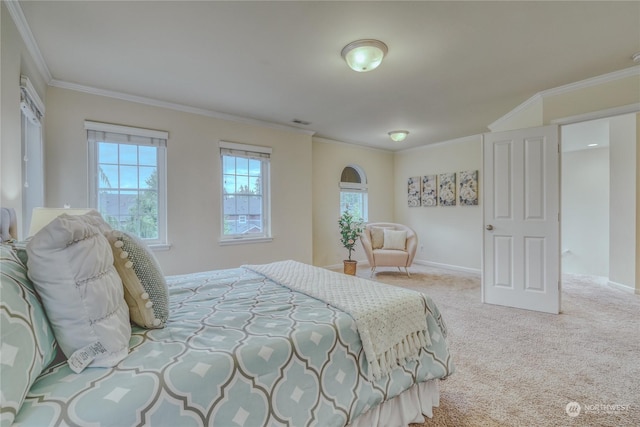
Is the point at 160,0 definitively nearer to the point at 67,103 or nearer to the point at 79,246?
the point at 79,246

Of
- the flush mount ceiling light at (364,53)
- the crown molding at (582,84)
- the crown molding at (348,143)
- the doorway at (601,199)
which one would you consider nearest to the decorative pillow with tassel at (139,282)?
the flush mount ceiling light at (364,53)

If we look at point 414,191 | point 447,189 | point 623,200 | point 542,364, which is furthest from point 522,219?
point 414,191

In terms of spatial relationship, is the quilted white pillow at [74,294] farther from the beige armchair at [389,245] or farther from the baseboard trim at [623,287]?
the baseboard trim at [623,287]

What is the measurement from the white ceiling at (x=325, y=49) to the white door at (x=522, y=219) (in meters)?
0.63

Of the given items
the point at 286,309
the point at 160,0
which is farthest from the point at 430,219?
the point at 160,0

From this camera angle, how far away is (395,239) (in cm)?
524

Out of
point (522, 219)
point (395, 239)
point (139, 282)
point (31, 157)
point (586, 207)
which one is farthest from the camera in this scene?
point (586, 207)

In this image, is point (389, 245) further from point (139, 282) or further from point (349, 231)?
point (139, 282)

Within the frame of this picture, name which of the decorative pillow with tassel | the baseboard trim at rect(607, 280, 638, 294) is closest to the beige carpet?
the baseboard trim at rect(607, 280, 638, 294)

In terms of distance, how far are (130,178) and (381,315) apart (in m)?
3.34

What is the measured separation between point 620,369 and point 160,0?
157 inches

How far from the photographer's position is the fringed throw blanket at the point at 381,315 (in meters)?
1.38

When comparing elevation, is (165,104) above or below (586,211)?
above

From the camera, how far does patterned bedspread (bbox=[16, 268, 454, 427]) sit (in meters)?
0.82
